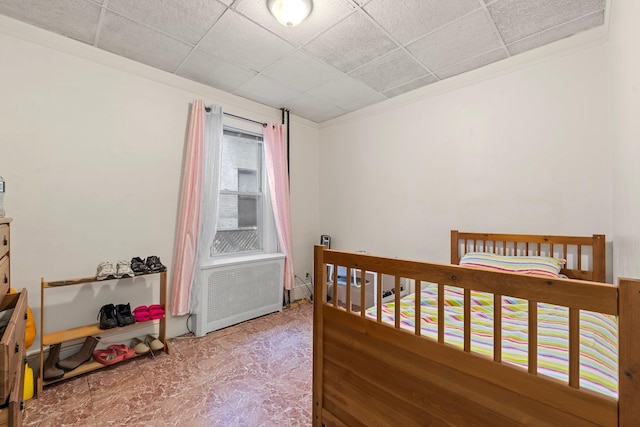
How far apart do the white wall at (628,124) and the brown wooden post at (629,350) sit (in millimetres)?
744

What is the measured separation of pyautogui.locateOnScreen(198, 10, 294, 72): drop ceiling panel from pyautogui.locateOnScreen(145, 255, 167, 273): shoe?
73.0 inches

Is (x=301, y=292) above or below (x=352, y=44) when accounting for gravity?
below

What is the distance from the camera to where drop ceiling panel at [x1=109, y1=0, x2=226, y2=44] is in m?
1.76

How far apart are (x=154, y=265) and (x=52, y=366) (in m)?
0.89

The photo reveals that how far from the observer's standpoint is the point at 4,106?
6.26 feet

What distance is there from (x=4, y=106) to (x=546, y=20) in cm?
388

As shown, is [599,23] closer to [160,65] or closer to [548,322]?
[548,322]

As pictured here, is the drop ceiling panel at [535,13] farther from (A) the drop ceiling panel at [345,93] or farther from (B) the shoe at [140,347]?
(B) the shoe at [140,347]

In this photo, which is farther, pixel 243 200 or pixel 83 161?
pixel 243 200

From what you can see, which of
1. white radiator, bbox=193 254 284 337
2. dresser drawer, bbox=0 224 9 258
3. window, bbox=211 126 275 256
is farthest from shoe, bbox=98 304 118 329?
window, bbox=211 126 275 256

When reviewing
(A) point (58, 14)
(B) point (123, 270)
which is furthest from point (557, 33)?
(B) point (123, 270)

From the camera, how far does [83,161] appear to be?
2201mm

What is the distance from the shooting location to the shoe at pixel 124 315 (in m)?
2.12

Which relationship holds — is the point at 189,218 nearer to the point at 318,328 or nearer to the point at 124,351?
the point at 124,351
